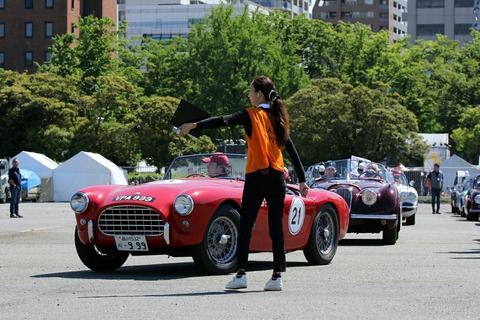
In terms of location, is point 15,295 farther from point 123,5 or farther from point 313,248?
point 123,5

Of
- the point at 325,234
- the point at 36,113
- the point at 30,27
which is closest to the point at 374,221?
the point at 325,234

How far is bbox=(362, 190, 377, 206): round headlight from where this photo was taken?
19094mm

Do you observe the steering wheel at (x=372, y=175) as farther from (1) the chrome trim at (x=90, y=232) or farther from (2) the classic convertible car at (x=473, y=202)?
(1) the chrome trim at (x=90, y=232)

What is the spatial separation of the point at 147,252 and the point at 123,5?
175793 millimetres

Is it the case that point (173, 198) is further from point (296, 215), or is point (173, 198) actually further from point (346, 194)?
point (346, 194)

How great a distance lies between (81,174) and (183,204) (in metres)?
43.9

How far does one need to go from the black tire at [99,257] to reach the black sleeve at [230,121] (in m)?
2.40

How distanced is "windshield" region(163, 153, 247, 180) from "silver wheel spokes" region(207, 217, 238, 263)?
1472 mm

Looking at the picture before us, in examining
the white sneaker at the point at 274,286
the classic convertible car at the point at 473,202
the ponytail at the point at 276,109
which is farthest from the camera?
the classic convertible car at the point at 473,202

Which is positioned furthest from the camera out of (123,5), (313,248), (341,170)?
(123,5)

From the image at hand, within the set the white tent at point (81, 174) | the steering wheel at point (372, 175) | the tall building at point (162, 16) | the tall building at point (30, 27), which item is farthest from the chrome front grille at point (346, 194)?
the tall building at point (162, 16)

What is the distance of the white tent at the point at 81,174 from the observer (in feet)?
179

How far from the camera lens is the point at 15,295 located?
9.66 meters

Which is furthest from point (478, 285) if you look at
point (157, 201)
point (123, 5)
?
point (123, 5)
